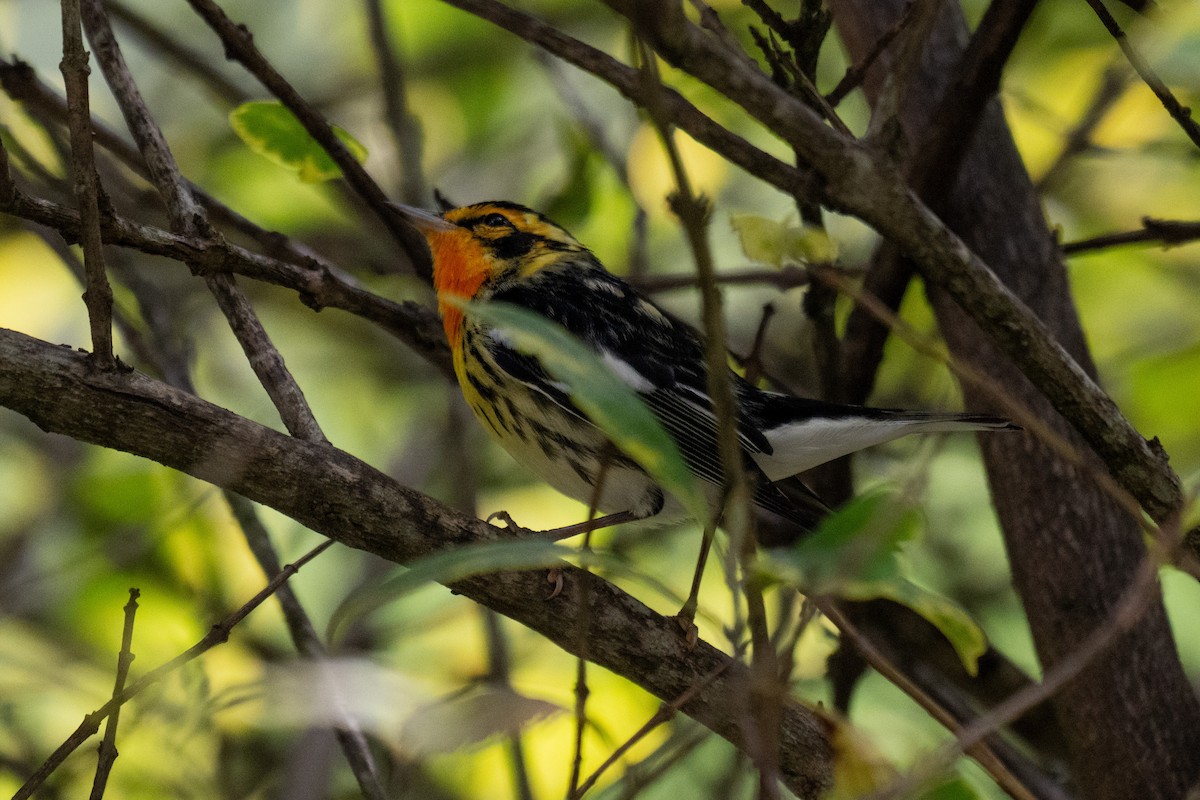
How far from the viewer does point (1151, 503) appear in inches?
93.6

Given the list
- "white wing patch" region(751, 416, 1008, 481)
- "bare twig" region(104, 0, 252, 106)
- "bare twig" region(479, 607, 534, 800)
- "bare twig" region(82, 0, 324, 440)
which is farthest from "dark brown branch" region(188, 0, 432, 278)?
"white wing patch" region(751, 416, 1008, 481)

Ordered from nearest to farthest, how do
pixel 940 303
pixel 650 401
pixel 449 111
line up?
pixel 940 303
pixel 650 401
pixel 449 111

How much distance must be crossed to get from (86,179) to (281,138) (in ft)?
3.42

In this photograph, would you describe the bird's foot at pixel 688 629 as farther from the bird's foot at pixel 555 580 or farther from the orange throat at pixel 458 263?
the orange throat at pixel 458 263

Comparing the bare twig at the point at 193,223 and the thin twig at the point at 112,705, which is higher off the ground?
the bare twig at the point at 193,223

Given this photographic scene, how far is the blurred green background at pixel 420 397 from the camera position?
349 centimetres

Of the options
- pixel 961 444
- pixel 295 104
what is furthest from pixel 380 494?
pixel 961 444

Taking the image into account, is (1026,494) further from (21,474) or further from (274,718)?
(21,474)

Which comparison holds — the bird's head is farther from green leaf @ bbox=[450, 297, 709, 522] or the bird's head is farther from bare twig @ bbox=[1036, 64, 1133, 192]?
green leaf @ bbox=[450, 297, 709, 522]

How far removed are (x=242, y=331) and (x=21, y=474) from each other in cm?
250

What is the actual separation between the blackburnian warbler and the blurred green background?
11.0 inches

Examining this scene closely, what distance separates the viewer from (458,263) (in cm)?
412

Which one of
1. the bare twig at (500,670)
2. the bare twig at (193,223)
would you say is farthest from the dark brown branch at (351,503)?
the bare twig at (500,670)

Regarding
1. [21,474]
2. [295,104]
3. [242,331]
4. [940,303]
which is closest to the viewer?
[242,331]
